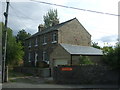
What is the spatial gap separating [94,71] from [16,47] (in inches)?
744

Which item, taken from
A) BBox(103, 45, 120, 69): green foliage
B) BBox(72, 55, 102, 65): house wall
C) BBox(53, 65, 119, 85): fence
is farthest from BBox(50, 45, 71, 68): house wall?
BBox(103, 45, 120, 69): green foliage

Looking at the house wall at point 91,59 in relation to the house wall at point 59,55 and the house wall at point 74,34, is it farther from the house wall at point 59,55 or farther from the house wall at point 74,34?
the house wall at point 74,34

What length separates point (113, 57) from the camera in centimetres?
1856

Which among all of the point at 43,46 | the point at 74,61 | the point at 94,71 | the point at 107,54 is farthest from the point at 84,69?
the point at 43,46

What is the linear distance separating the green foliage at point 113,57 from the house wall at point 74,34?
1169 cm

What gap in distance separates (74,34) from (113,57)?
14176 millimetres

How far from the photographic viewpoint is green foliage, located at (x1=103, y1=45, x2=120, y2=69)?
18.2 meters

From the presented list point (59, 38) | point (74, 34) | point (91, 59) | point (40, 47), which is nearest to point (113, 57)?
point (91, 59)

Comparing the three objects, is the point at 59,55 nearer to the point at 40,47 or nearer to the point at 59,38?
the point at 59,38

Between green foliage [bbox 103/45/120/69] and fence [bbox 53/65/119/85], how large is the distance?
0.78 meters

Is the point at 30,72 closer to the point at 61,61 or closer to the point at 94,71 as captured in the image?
the point at 61,61

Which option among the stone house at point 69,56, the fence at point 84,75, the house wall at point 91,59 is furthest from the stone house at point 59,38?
the fence at point 84,75

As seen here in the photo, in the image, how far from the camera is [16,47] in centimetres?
3338

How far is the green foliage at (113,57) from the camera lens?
18.2 meters
